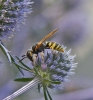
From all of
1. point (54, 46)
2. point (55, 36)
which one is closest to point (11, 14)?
point (54, 46)

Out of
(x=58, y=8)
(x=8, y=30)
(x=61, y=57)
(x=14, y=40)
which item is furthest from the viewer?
(x=58, y=8)

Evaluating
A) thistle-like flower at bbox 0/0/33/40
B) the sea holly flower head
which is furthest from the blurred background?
thistle-like flower at bbox 0/0/33/40

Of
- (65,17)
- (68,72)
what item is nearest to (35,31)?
(65,17)

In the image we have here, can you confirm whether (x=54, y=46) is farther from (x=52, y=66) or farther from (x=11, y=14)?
(x=11, y=14)

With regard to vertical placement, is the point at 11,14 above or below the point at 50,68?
above

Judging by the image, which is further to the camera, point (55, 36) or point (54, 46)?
point (55, 36)

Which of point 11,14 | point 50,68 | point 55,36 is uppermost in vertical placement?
point 55,36

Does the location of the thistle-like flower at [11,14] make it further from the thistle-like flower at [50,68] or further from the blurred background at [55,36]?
the blurred background at [55,36]

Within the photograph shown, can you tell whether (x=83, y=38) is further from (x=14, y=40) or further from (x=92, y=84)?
(x=14, y=40)
